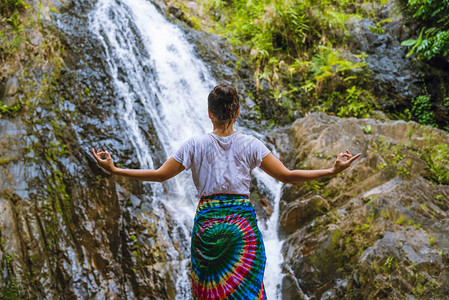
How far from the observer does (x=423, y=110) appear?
8.56m

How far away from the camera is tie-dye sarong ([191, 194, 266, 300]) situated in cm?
188

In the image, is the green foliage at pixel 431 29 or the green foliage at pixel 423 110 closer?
the green foliage at pixel 431 29

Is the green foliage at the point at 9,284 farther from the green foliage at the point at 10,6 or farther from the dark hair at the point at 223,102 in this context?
the green foliage at the point at 10,6

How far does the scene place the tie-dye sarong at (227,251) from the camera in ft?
6.16

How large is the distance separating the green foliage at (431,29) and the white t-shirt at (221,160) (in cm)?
783

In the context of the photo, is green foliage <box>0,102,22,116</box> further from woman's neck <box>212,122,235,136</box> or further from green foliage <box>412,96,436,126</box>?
green foliage <box>412,96,436,126</box>

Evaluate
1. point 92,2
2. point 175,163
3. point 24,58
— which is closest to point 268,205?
point 175,163

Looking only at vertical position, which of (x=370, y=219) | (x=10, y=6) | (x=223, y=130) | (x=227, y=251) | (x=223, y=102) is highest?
(x=10, y=6)

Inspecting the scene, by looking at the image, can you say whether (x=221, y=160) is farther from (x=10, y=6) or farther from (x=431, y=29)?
(x=431, y=29)

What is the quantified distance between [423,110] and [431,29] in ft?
6.50

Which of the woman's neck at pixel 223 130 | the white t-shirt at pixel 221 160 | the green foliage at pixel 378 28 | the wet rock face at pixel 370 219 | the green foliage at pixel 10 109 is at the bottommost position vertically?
the wet rock face at pixel 370 219

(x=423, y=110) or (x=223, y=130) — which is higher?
(x=223, y=130)

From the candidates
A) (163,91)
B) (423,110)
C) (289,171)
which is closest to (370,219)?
(289,171)

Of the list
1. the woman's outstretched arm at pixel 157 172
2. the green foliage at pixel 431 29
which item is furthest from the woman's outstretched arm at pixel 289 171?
the green foliage at pixel 431 29
